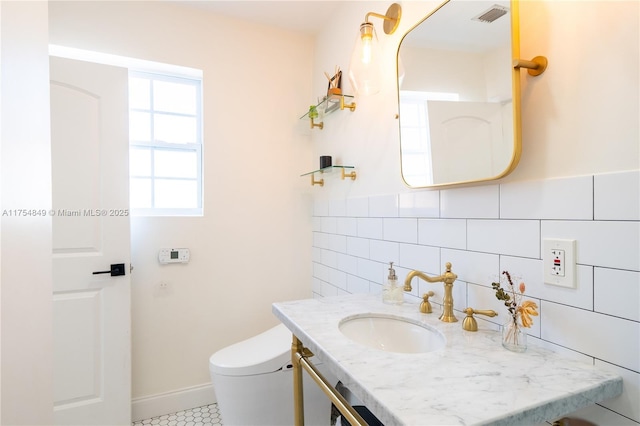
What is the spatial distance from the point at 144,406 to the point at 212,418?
0.39 meters

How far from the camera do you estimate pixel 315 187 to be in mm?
2209

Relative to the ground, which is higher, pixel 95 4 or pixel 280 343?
pixel 95 4

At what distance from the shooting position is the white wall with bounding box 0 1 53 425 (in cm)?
55

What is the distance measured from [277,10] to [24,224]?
6.06 feet

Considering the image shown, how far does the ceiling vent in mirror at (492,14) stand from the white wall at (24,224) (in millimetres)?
1119

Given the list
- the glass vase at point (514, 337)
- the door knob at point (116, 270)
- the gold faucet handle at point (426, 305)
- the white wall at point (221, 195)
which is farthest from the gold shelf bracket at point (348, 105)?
the door knob at point (116, 270)

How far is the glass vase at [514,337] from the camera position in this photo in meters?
0.80

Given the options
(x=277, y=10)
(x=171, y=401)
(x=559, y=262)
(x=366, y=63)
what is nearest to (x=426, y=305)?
(x=559, y=262)

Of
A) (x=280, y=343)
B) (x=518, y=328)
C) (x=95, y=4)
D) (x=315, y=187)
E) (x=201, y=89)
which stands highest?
(x=95, y=4)

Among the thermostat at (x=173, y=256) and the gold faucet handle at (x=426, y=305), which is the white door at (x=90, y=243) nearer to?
the thermostat at (x=173, y=256)

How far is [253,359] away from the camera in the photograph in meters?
1.48

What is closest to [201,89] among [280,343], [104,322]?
[104,322]

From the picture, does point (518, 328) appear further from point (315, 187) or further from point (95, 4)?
point (95, 4)

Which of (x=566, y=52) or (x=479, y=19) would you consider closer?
(x=566, y=52)
